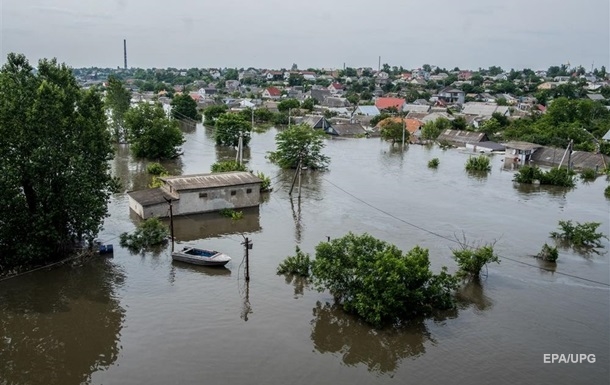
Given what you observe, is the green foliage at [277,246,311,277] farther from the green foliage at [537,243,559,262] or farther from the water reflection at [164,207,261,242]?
the green foliage at [537,243,559,262]

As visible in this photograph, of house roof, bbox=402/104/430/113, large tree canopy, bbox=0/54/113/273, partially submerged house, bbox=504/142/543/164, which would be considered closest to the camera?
large tree canopy, bbox=0/54/113/273

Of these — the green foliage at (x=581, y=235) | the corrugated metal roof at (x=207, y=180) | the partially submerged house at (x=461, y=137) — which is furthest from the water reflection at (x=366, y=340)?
the partially submerged house at (x=461, y=137)

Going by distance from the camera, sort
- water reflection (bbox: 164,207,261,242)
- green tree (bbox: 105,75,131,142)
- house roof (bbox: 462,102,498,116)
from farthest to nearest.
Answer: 1. house roof (bbox: 462,102,498,116)
2. green tree (bbox: 105,75,131,142)
3. water reflection (bbox: 164,207,261,242)

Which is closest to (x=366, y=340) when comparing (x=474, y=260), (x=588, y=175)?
(x=474, y=260)

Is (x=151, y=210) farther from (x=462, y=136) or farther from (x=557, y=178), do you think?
(x=462, y=136)

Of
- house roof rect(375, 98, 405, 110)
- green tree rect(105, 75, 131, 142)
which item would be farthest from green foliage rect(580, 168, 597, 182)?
house roof rect(375, 98, 405, 110)

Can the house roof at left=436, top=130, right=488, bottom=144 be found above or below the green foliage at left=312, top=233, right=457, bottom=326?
above

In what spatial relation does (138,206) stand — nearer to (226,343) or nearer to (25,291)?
(25,291)
